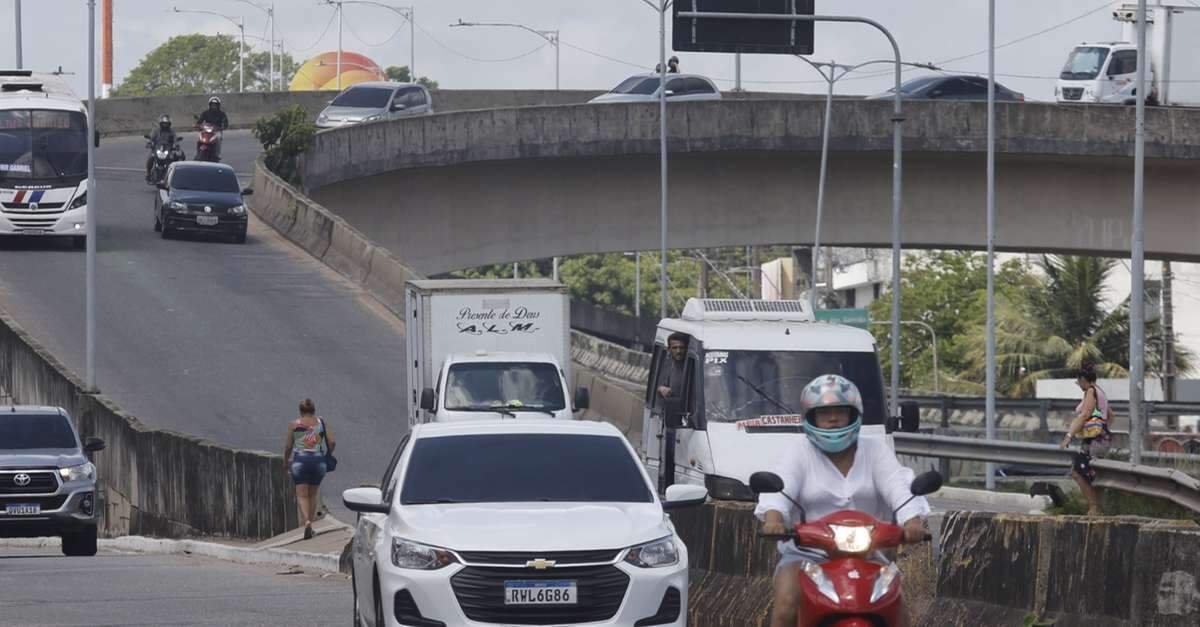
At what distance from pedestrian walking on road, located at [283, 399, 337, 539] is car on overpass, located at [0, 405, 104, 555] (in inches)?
93.4

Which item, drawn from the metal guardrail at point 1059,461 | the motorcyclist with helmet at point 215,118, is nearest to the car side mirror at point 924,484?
the metal guardrail at point 1059,461

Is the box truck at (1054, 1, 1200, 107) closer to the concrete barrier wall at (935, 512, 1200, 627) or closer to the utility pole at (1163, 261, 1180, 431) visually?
the utility pole at (1163, 261, 1180, 431)

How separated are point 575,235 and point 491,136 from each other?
3.36m

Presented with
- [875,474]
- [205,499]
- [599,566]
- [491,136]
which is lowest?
[205,499]

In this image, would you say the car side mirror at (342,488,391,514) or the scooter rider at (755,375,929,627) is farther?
the car side mirror at (342,488,391,514)

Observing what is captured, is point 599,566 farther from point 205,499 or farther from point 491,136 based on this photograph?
point 491,136

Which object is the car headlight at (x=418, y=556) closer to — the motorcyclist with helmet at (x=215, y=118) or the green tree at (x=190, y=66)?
the motorcyclist with helmet at (x=215, y=118)

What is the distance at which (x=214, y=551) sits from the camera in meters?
23.6

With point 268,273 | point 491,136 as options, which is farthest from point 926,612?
point 491,136

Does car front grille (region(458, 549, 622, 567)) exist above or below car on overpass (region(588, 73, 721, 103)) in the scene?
below

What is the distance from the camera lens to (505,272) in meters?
145

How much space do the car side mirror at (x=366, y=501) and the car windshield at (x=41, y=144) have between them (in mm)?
34564

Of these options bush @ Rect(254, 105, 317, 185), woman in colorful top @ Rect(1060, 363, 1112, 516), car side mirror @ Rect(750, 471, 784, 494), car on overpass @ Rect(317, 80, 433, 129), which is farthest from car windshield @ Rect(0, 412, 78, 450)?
car on overpass @ Rect(317, 80, 433, 129)

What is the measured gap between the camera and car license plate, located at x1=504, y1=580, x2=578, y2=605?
414 inches
